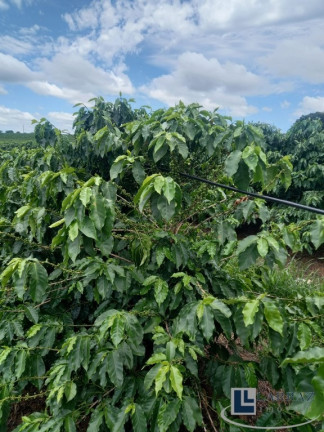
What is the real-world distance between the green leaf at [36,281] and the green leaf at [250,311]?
40.6 inches

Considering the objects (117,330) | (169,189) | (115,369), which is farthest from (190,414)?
(169,189)

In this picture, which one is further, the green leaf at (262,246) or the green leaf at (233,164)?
the green leaf at (233,164)

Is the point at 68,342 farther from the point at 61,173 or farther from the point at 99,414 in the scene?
Result: the point at 61,173

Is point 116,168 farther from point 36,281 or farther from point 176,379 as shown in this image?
point 176,379

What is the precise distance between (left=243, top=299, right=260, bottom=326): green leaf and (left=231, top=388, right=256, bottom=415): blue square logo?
62 cm

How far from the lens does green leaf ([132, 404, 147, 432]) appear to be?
148 centimetres

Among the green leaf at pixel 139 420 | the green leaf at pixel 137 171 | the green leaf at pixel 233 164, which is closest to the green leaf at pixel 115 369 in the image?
the green leaf at pixel 139 420

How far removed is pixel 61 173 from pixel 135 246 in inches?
23.9

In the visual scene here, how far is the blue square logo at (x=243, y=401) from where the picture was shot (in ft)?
5.48

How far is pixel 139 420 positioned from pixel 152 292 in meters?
0.65

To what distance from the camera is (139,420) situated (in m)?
1.50

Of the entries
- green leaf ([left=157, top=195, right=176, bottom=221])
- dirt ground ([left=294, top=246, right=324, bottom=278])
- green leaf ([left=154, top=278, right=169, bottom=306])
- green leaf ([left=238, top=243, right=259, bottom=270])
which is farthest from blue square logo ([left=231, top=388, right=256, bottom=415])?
dirt ground ([left=294, top=246, right=324, bottom=278])

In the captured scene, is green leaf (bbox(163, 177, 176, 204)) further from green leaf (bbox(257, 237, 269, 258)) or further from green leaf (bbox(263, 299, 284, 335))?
green leaf (bbox(263, 299, 284, 335))

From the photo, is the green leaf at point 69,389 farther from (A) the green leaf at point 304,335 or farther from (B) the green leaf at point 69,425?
(A) the green leaf at point 304,335
